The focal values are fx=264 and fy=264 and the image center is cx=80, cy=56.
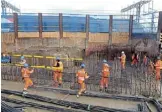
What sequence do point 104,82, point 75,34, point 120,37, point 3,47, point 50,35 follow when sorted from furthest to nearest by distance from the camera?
point 120,37
point 75,34
point 50,35
point 3,47
point 104,82

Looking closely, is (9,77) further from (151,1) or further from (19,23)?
(151,1)

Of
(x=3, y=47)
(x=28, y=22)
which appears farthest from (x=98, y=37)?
(x=3, y=47)

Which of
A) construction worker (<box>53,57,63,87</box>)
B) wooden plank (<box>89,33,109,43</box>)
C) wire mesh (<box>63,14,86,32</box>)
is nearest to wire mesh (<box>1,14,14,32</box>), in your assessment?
wire mesh (<box>63,14,86,32</box>)

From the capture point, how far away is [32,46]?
2048 centimetres

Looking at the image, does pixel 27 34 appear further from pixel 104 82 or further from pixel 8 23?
pixel 104 82

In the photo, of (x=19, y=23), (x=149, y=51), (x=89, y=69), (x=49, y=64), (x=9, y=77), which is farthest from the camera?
(x=19, y=23)

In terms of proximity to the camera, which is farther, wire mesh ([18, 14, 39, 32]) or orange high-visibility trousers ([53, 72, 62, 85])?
wire mesh ([18, 14, 39, 32])

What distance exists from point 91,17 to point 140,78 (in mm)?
9651

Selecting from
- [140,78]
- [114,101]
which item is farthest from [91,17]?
[114,101]

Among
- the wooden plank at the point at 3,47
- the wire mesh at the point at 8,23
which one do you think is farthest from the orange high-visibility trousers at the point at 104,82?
the wire mesh at the point at 8,23

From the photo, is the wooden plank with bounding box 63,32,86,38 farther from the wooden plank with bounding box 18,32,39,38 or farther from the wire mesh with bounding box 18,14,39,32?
the wire mesh with bounding box 18,14,39,32

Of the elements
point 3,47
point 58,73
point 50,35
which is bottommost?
point 58,73

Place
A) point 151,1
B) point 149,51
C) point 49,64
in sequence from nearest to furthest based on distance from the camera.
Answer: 1. point 49,64
2. point 149,51
3. point 151,1

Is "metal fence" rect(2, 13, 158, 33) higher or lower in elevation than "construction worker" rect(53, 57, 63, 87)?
higher
